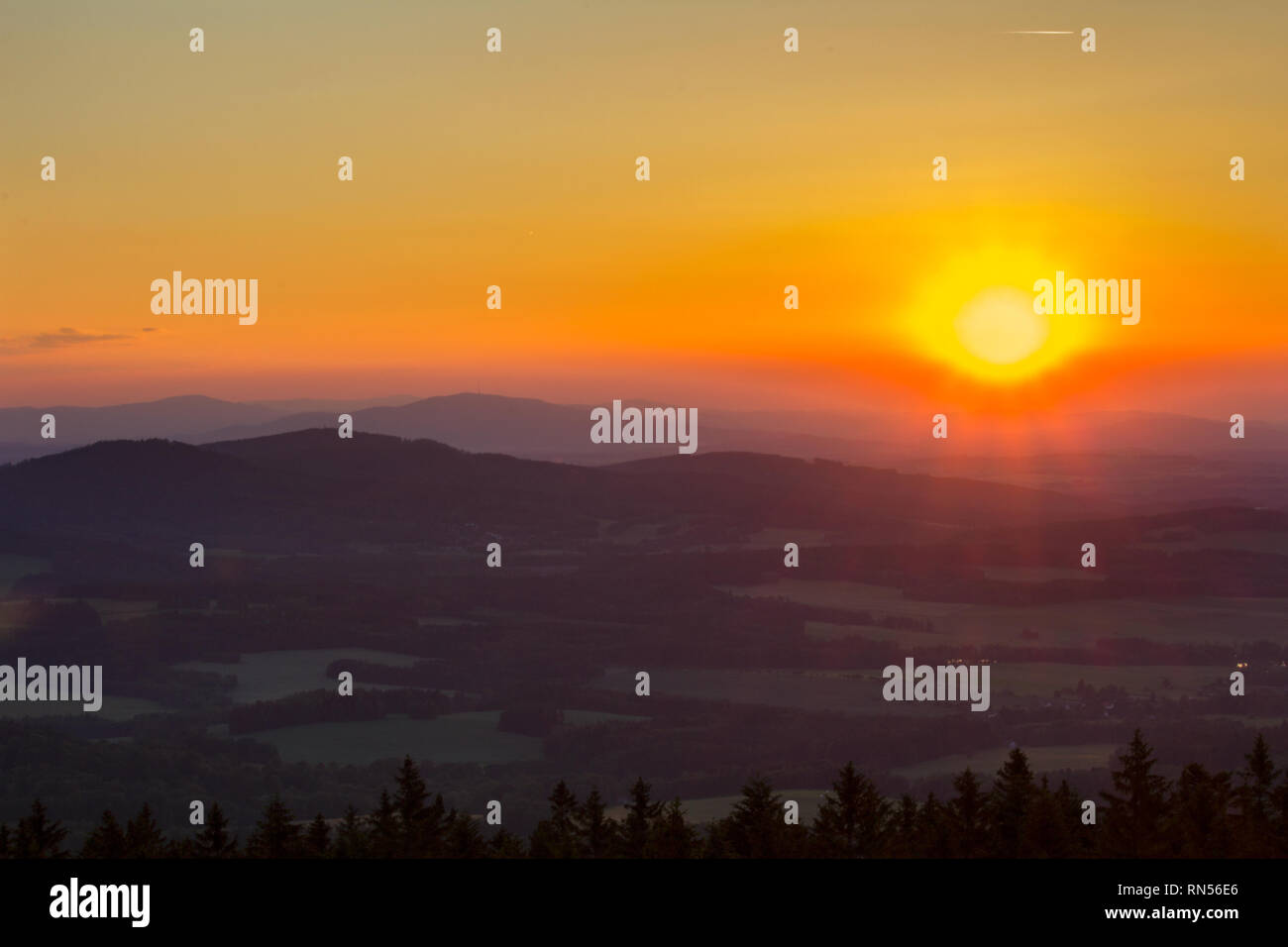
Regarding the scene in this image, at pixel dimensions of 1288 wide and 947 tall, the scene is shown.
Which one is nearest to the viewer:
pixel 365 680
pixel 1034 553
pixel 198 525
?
pixel 365 680

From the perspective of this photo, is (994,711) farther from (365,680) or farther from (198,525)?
(198,525)

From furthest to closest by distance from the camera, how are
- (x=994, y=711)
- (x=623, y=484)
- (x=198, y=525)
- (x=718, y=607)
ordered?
(x=623, y=484) → (x=198, y=525) → (x=718, y=607) → (x=994, y=711)

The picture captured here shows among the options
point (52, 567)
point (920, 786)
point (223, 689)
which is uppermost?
point (52, 567)

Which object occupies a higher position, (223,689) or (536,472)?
(536,472)

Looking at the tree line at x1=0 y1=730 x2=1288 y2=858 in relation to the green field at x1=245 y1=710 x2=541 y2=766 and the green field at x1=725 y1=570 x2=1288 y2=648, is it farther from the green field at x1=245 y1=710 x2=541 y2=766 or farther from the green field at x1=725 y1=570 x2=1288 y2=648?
the green field at x1=725 y1=570 x2=1288 y2=648

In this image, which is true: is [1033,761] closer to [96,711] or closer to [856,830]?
[856,830]

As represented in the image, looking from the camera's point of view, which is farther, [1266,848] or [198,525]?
[198,525]

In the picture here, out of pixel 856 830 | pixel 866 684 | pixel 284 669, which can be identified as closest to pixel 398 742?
pixel 284 669

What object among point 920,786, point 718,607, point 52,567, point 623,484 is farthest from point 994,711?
point 52,567
